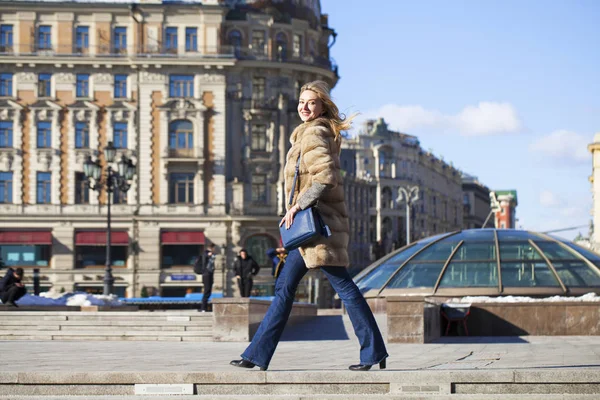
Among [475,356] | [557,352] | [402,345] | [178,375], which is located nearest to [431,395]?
[178,375]

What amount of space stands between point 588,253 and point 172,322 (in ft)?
34.3

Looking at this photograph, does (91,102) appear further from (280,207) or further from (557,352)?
(557,352)

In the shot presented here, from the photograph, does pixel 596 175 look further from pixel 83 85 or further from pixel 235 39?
pixel 83 85

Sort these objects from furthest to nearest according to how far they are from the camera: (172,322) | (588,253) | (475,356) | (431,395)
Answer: (588,253) → (172,322) → (475,356) → (431,395)

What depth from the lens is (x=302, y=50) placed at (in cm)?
6128

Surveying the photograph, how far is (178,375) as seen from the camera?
741cm

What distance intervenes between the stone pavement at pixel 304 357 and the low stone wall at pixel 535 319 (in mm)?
3701

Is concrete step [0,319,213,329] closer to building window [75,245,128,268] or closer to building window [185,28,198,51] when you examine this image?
building window [75,245,128,268]

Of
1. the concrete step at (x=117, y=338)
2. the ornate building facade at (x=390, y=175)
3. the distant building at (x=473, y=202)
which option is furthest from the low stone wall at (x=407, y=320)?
the distant building at (x=473, y=202)

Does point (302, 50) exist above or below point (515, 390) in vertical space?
above

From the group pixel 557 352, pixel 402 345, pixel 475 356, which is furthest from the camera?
pixel 402 345

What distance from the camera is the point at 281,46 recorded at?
6038 centimetres

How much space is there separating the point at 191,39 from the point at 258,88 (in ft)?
13.9

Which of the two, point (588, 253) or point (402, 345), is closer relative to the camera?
point (402, 345)
